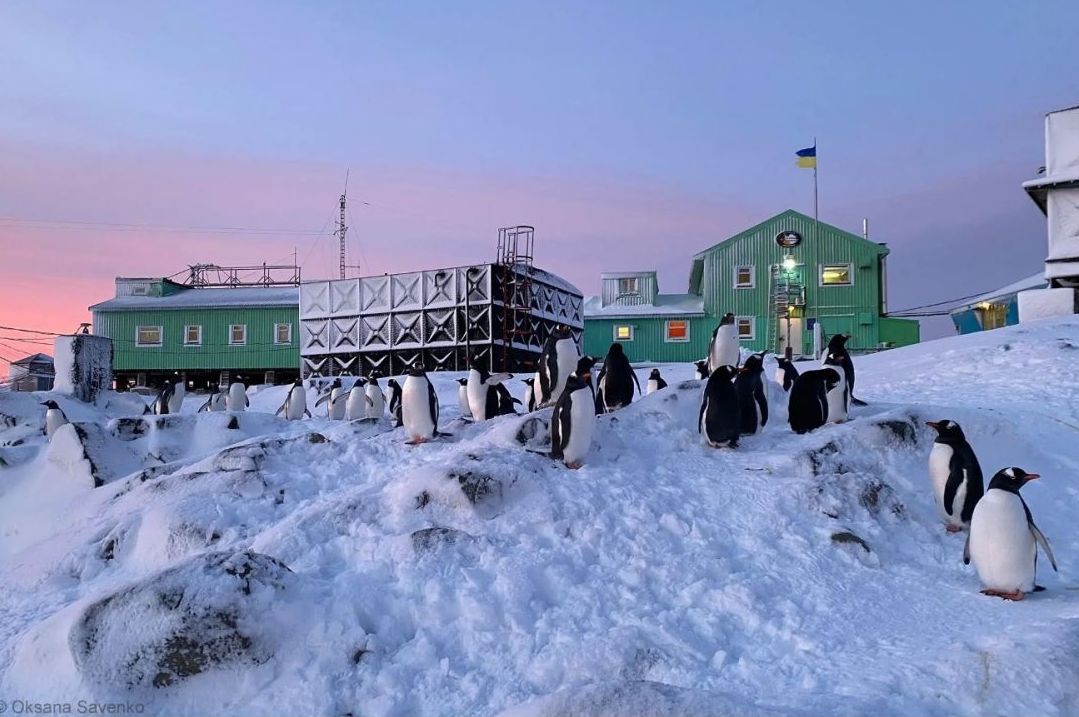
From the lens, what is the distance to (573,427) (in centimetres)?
850

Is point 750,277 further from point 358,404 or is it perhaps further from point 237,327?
point 358,404

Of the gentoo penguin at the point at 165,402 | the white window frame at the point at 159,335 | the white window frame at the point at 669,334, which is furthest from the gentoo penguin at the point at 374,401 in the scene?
the white window frame at the point at 159,335

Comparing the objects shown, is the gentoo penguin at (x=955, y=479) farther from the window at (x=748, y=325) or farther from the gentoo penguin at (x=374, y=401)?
the window at (x=748, y=325)

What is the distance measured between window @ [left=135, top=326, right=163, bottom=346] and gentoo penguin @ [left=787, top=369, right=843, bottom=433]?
1395 inches

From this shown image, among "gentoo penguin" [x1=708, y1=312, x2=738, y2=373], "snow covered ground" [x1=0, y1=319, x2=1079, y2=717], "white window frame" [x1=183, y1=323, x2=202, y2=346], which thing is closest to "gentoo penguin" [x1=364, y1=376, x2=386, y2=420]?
"snow covered ground" [x1=0, y1=319, x2=1079, y2=717]

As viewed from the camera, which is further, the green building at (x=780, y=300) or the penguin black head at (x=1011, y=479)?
the green building at (x=780, y=300)

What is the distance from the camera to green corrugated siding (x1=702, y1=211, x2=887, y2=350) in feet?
116

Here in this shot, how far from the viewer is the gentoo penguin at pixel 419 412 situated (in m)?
10.7

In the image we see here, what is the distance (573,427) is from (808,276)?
2979cm

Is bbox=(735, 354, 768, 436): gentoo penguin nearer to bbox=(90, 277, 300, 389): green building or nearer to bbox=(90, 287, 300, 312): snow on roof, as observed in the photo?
bbox=(90, 287, 300, 312): snow on roof

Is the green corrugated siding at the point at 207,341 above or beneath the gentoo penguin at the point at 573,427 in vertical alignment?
above

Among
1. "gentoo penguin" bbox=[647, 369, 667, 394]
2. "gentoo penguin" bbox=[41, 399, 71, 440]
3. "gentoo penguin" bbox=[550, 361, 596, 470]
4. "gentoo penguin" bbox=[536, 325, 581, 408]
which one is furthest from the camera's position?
"gentoo penguin" bbox=[647, 369, 667, 394]

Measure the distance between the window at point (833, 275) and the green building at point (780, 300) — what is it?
4 cm

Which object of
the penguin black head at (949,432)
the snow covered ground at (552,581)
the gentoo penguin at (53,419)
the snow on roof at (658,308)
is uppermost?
the snow on roof at (658,308)
